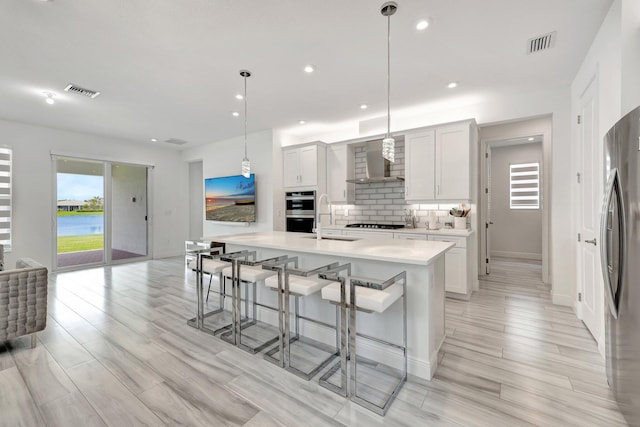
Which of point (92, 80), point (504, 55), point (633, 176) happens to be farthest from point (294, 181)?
point (633, 176)

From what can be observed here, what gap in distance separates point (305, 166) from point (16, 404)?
4.44 m

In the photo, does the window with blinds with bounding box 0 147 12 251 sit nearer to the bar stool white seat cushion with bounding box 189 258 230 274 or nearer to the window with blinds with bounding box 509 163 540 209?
the bar stool white seat cushion with bounding box 189 258 230 274

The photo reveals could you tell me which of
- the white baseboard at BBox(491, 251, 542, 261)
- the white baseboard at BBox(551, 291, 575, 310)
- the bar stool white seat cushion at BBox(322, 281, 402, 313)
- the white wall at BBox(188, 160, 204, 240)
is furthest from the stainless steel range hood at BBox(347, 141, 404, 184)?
the white wall at BBox(188, 160, 204, 240)

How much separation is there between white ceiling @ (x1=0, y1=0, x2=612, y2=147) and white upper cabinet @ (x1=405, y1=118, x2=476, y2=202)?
50 cm

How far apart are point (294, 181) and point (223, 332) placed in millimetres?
3292

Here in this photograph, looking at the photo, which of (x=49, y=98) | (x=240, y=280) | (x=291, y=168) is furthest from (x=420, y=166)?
(x=49, y=98)

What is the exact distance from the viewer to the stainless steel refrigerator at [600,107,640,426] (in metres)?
1.41

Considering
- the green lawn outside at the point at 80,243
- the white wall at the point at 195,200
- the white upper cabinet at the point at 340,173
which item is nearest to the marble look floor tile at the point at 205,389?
the white upper cabinet at the point at 340,173

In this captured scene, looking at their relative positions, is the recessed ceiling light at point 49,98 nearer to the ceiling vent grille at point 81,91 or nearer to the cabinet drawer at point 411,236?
the ceiling vent grille at point 81,91

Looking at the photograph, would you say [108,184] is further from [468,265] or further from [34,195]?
[468,265]

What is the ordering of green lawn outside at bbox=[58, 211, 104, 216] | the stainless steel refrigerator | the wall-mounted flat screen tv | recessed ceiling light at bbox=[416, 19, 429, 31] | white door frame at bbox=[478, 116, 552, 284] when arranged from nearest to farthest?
the stainless steel refrigerator < recessed ceiling light at bbox=[416, 19, 429, 31] < white door frame at bbox=[478, 116, 552, 284] < green lawn outside at bbox=[58, 211, 104, 216] < the wall-mounted flat screen tv

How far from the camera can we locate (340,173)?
5180 millimetres

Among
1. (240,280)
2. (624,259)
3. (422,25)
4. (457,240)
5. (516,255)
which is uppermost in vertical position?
(422,25)

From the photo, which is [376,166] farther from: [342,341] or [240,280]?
[342,341]
